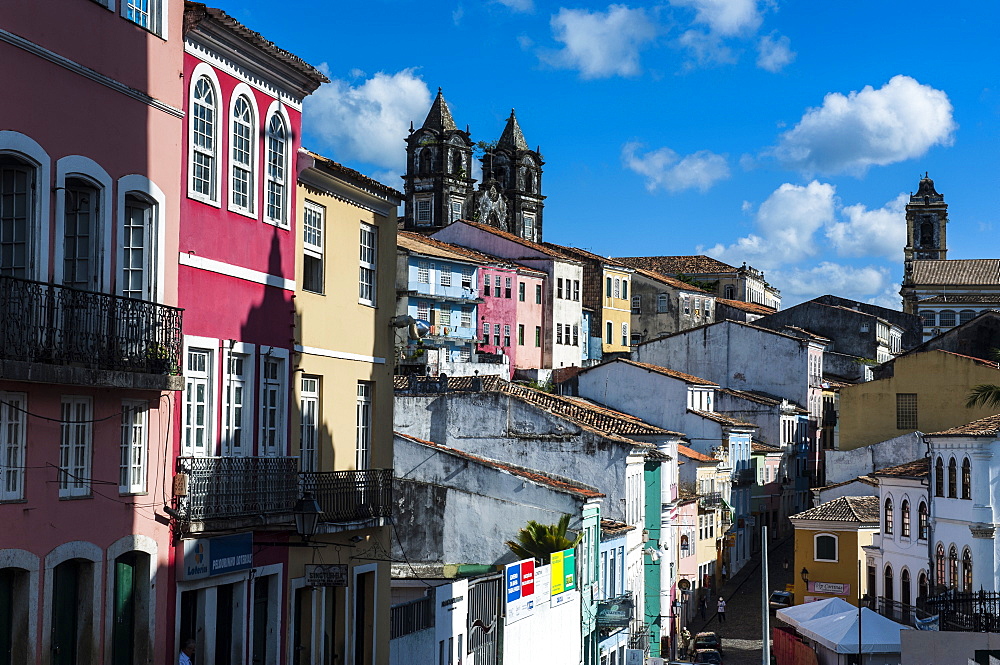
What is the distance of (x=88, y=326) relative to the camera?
15.6 meters

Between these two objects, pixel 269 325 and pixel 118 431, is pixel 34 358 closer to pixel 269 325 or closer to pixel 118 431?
pixel 118 431

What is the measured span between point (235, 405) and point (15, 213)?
5.34 metres

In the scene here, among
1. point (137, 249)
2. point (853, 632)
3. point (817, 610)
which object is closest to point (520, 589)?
point (853, 632)

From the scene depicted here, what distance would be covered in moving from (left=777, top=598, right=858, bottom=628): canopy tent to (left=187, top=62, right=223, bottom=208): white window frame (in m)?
31.2

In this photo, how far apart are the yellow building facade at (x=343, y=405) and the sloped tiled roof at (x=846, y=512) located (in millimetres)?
35292

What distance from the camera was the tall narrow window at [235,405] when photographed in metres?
19.4

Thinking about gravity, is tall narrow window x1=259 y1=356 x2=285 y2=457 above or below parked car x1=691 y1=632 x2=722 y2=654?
above

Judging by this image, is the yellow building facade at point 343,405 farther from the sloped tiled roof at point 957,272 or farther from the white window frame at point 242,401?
the sloped tiled roof at point 957,272

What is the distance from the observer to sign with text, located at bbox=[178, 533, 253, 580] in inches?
707

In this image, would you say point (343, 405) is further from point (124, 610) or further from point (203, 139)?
point (124, 610)

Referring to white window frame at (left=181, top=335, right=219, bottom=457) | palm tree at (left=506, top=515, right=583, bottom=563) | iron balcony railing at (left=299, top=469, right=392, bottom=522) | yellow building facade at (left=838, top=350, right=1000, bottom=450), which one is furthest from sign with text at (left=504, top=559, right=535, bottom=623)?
yellow building facade at (left=838, top=350, right=1000, bottom=450)

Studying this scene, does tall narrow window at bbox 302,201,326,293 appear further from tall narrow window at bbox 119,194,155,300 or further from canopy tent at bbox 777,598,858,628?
canopy tent at bbox 777,598,858,628

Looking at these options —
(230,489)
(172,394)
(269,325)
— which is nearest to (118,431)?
(172,394)

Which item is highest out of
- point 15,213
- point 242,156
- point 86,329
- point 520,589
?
point 242,156
